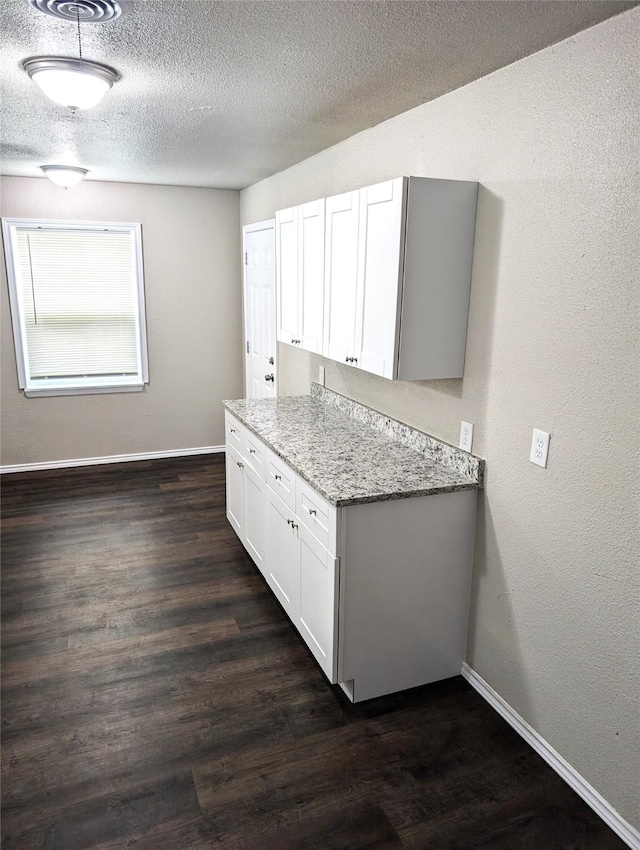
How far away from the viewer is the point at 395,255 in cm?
238

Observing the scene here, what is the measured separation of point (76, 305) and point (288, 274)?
259 cm

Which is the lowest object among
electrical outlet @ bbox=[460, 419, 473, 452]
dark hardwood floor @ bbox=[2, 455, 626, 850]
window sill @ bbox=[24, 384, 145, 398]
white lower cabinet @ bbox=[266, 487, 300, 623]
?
dark hardwood floor @ bbox=[2, 455, 626, 850]

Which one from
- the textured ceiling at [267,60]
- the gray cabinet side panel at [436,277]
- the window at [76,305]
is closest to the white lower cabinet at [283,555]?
the gray cabinet side panel at [436,277]

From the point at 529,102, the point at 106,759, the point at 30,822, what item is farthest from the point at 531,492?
the point at 30,822

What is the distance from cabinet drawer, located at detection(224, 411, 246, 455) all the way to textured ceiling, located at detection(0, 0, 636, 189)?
5.21 feet

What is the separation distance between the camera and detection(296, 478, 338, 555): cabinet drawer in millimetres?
2352

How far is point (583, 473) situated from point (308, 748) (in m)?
1.41

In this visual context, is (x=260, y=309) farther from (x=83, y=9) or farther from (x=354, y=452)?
(x=83, y=9)

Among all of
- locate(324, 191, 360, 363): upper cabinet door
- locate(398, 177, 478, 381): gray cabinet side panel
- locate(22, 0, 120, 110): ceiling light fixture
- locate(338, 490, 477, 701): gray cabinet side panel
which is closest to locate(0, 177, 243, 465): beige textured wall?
locate(324, 191, 360, 363): upper cabinet door

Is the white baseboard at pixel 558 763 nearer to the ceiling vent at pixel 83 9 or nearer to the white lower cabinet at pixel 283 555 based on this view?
the white lower cabinet at pixel 283 555

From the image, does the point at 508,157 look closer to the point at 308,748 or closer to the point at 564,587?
the point at 564,587

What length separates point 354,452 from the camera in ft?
9.49

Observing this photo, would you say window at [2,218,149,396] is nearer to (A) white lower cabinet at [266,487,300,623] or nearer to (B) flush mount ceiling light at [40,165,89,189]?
(B) flush mount ceiling light at [40,165,89,189]

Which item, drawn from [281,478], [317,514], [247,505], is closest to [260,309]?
[247,505]
